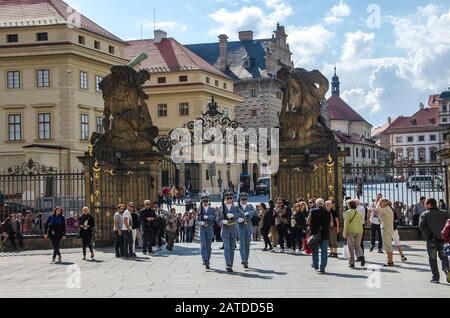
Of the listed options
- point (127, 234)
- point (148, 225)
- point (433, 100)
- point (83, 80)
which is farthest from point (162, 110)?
point (433, 100)

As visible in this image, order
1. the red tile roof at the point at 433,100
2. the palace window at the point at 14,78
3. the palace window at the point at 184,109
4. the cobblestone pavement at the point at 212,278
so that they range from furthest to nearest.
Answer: the red tile roof at the point at 433,100, the palace window at the point at 184,109, the palace window at the point at 14,78, the cobblestone pavement at the point at 212,278

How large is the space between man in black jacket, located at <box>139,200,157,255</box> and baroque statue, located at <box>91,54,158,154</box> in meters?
2.94

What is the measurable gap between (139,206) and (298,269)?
8207 mm

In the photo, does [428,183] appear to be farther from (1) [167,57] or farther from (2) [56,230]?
(1) [167,57]

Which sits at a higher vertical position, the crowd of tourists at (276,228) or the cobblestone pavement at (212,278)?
the crowd of tourists at (276,228)

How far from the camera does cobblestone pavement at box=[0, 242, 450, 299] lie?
11.9 metres

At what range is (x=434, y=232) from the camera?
42.2 ft

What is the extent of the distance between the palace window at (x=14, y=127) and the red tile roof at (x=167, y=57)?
16.1 m

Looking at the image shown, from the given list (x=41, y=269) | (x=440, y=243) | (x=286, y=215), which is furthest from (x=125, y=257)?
(x=440, y=243)

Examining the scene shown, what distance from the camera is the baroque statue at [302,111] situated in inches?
862

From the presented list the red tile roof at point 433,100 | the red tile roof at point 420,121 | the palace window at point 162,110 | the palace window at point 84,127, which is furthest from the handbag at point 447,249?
the red tile roof at point 433,100
